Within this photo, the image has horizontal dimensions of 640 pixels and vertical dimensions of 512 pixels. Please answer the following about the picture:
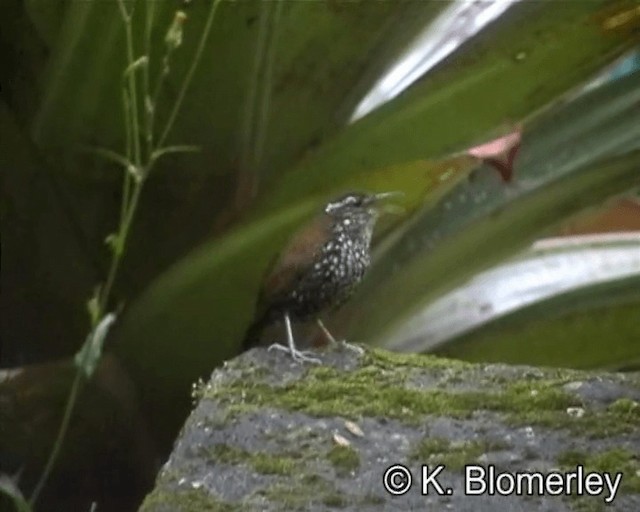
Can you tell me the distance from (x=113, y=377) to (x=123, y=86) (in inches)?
11.8

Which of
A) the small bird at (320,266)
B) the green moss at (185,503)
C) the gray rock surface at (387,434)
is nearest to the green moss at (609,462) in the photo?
the gray rock surface at (387,434)

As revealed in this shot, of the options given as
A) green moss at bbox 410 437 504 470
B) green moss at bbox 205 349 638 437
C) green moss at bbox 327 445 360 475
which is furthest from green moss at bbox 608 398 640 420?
green moss at bbox 327 445 360 475

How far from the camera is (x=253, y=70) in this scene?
1.38m

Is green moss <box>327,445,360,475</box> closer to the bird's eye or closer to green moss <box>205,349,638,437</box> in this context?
green moss <box>205,349,638,437</box>

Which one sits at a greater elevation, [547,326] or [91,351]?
[547,326]

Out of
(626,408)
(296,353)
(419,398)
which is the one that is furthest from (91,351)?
(626,408)

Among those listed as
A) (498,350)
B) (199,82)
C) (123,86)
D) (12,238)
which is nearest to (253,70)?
(199,82)

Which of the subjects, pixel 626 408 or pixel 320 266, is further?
pixel 320 266

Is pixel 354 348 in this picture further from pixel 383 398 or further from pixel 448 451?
pixel 448 451

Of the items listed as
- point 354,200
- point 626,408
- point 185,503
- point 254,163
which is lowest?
point 185,503

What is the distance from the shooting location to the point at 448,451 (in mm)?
933

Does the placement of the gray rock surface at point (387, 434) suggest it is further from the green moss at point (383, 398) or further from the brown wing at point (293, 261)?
the brown wing at point (293, 261)

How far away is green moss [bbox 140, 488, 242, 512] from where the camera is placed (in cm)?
84

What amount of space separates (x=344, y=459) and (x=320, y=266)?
13.9 inches
